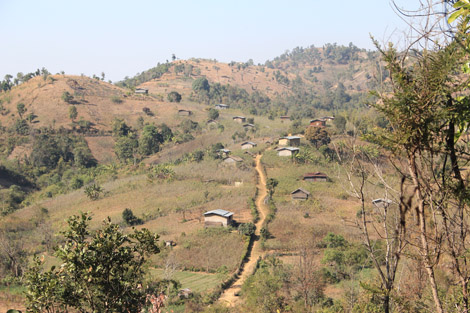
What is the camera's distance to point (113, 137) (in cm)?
7325

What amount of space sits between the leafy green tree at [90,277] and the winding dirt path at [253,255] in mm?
15323

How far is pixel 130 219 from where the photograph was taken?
36188 millimetres

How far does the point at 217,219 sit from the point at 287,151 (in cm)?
2140

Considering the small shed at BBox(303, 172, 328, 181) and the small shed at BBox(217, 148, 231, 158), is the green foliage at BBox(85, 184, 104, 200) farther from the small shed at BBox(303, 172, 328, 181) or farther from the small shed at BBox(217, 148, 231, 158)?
the small shed at BBox(303, 172, 328, 181)

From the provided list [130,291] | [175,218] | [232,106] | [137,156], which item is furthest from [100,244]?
[232,106]

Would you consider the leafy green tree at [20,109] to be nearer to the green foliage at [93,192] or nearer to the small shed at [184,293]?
the green foliage at [93,192]

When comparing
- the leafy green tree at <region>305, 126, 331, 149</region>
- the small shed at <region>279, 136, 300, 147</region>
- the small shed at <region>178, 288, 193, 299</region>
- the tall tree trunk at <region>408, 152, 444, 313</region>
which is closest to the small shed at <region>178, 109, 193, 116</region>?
the small shed at <region>279, 136, 300, 147</region>

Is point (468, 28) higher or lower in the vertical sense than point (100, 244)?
higher

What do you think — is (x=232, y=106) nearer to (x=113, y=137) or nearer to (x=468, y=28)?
(x=113, y=137)

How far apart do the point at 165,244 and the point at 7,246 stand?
1157cm

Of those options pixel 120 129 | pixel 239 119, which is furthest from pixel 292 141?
pixel 120 129

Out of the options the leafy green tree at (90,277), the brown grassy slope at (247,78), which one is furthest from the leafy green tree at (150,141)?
the leafy green tree at (90,277)

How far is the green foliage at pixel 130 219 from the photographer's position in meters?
35.8

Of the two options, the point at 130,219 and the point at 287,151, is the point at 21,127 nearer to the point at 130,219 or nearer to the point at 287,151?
the point at 130,219
